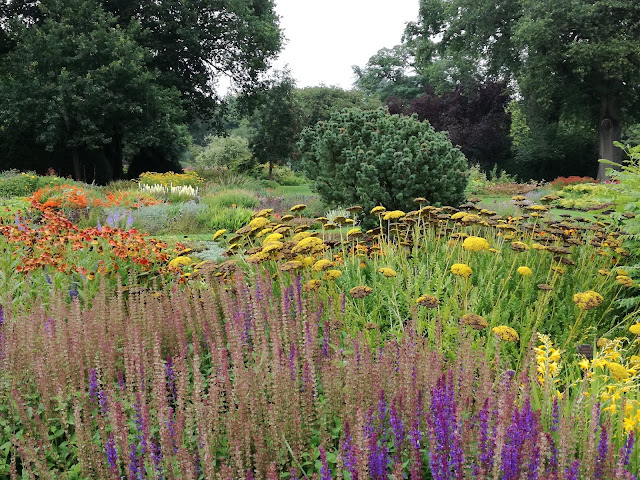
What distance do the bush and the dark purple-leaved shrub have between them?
21.8m

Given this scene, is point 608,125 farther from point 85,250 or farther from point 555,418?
point 555,418

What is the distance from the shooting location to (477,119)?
31.1 m

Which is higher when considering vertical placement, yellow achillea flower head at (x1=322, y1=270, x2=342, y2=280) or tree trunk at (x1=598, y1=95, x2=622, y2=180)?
tree trunk at (x1=598, y1=95, x2=622, y2=180)

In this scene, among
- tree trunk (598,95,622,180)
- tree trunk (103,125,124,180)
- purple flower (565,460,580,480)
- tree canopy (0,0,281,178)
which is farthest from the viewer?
tree trunk (598,95,622,180)

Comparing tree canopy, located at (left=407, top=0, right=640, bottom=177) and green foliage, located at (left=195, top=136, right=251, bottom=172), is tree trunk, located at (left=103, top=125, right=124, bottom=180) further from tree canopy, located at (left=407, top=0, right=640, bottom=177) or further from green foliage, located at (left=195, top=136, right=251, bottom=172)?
tree canopy, located at (left=407, top=0, right=640, bottom=177)

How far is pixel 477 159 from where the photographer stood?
3067 centimetres

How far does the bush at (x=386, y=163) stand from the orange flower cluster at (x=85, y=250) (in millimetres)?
3506

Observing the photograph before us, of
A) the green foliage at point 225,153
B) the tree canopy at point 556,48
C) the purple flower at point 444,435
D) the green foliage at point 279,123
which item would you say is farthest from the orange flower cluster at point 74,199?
the green foliage at point 225,153

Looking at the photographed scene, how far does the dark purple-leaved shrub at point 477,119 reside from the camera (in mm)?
29188

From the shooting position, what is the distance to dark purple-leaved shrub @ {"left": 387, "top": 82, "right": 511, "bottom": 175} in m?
29.2

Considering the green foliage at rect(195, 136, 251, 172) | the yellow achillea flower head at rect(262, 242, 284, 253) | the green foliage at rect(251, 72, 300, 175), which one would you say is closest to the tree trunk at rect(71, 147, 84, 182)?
the green foliage at rect(251, 72, 300, 175)

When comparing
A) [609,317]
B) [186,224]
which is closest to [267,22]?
[186,224]

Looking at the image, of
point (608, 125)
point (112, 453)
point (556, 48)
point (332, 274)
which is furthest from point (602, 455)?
point (608, 125)

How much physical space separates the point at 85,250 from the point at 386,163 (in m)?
4.36
